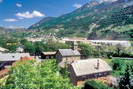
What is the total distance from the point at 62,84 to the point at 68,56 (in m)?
55.2

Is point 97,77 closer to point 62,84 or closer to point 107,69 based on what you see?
point 107,69

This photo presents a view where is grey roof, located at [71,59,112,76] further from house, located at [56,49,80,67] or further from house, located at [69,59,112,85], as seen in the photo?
house, located at [56,49,80,67]

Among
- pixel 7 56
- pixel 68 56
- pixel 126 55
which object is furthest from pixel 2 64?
pixel 126 55

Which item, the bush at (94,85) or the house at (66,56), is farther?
the house at (66,56)

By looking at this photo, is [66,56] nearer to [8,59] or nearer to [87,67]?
[8,59]

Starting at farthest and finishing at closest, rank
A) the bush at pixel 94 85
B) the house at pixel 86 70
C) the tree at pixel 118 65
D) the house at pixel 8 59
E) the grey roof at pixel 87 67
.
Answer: the house at pixel 8 59 < the tree at pixel 118 65 < the grey roof at pixel 87 67 < the house at pixel 86 70 < the bush at pixel 94 85

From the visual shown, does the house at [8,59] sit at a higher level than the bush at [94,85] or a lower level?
higher

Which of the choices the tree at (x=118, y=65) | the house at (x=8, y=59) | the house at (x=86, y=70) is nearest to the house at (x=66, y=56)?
the house at (x=8, y=59)

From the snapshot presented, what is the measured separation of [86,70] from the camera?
6047 cm

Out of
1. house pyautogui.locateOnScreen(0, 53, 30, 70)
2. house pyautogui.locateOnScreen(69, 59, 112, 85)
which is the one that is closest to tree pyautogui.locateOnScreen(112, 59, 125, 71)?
house pyautogui.locateOnScreen(69, 59, 112, 85)

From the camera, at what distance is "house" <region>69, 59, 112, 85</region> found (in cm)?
5828

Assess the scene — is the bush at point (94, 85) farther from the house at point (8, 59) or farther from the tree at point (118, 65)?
the house at point (8, 59)

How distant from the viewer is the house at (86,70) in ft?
191

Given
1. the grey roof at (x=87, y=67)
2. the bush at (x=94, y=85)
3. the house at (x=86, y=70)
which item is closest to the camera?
the bush at (x=94, y=85)
